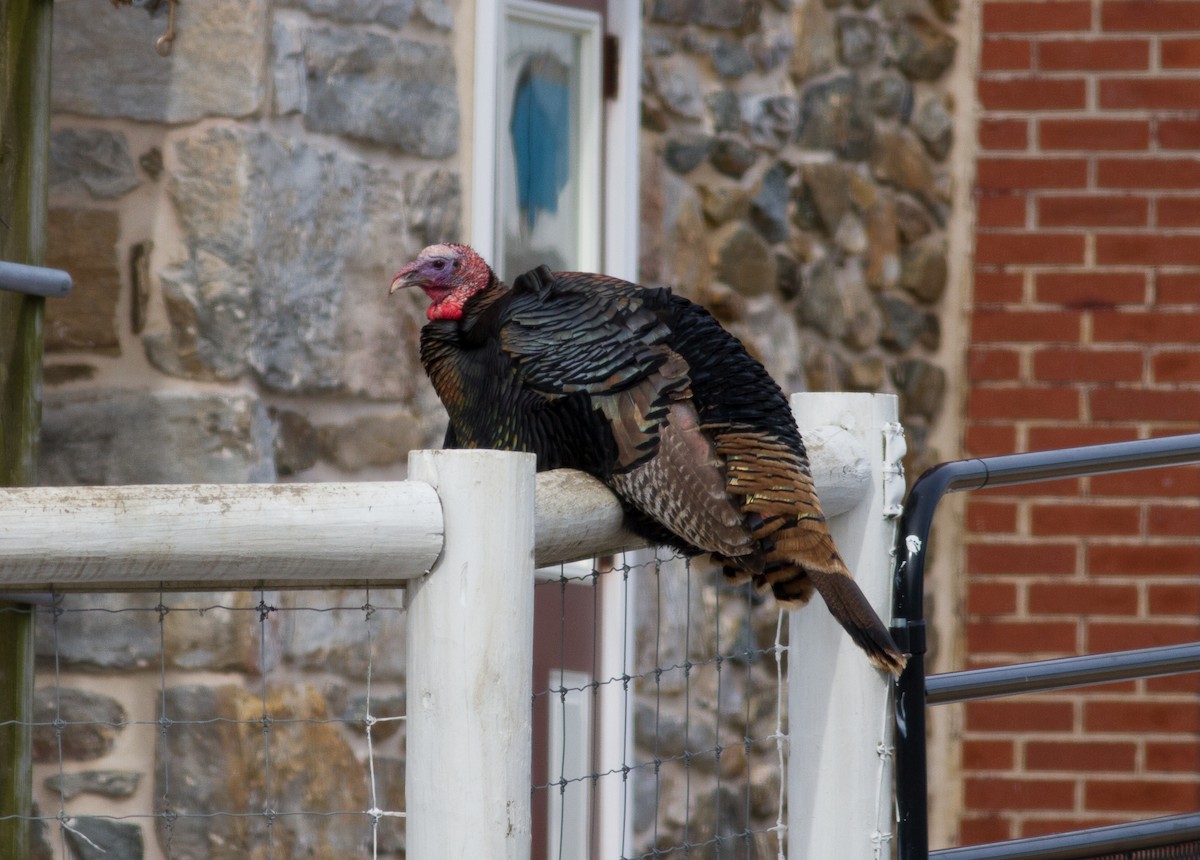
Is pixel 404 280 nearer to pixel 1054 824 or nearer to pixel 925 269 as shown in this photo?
pixel 925 269

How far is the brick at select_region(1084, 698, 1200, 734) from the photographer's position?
4.37 metres

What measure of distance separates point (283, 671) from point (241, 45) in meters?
1.08

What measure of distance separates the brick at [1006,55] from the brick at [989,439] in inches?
38.2

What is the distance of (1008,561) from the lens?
4492 millimetres

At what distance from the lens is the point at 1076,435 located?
14.6 feet

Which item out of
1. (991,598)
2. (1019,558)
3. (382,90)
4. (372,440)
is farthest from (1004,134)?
(372,440)

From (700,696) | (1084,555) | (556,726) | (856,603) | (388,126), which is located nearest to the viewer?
(856,603)

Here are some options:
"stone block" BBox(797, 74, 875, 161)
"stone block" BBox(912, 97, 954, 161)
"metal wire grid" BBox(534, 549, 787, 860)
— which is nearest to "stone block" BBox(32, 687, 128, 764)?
"metal wire grid" BBox(534, 549, 787, 860)

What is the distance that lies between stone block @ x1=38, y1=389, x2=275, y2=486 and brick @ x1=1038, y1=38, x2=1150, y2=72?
8.51 ft

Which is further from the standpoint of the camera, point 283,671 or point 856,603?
point 283,671

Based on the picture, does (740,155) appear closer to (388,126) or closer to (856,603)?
(388,126)

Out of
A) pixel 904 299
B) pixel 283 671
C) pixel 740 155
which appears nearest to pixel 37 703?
pixel 283 671

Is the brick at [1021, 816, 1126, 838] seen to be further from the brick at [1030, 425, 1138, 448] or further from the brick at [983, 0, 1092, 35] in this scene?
the brick at [983, 0, 1092, 35]

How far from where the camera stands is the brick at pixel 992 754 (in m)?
4.50
